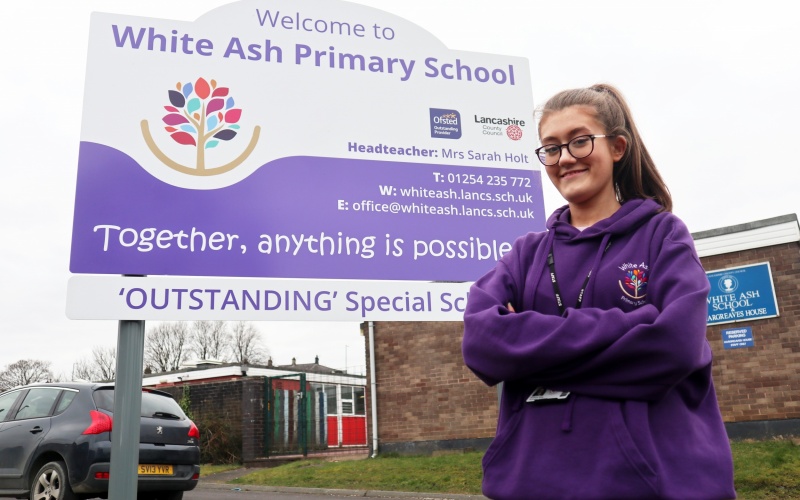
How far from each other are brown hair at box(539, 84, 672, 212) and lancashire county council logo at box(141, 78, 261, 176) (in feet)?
8.40

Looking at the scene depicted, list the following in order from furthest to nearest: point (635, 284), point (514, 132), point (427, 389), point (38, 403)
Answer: point (427, 389)
point (38, 403)
point (514, 132)
point (635, 284)

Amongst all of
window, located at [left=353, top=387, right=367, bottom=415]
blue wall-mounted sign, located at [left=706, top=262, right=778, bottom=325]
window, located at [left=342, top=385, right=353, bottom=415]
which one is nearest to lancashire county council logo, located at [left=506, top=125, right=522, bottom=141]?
blue wall-mounted sign, located at [left=706, top=262, right=778, bottom=325]

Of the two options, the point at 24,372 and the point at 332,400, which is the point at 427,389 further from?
the point at 24,372

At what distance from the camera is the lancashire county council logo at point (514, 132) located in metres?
4.51

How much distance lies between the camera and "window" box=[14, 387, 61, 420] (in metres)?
7.67

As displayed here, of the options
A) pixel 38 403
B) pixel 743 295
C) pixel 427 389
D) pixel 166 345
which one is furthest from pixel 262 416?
pixel 166 345

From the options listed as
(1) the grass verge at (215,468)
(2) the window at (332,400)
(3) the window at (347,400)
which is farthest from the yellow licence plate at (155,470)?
(3) the window at (347,400)

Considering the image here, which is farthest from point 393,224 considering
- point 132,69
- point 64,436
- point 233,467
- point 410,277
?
point 233,467

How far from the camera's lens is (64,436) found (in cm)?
713


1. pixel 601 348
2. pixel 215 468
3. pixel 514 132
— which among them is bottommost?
pixel 215 468

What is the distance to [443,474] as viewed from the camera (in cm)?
1123

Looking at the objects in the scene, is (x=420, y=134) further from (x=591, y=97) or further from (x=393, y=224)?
(x=591, y=97)

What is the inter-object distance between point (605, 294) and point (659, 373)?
24 centimetres

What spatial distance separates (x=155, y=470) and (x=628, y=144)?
707cm
